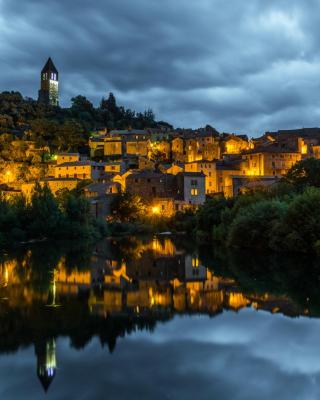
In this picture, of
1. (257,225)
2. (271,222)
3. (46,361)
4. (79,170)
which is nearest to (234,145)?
(79,170)

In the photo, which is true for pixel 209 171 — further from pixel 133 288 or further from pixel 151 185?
pixel 133 288

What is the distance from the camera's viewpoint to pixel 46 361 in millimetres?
10273

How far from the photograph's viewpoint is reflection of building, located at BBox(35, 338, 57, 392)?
933cm

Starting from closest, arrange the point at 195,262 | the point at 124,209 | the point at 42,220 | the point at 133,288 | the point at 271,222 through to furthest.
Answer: the point at 133,288 → the point at 195,262 → the point at 271,222 → the point at 42,220 → the point at 124,209

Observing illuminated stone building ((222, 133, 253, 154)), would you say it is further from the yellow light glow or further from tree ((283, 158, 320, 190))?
tree ((283, 158, 320, 190))

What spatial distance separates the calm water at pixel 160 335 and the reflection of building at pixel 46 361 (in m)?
0.02

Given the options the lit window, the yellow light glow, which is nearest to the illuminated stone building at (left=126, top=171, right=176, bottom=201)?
the yellow light glow

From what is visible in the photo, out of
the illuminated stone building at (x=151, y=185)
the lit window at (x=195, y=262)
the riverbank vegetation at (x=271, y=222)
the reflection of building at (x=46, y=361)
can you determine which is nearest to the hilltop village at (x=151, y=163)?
the illuminated stone building at (x=151, y=185)

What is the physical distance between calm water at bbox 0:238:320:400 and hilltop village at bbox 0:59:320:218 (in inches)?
1517

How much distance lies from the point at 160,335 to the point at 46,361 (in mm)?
3280

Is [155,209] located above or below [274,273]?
above

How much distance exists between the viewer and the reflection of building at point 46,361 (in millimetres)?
9329

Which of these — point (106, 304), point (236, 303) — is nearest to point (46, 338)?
point (106, 304)

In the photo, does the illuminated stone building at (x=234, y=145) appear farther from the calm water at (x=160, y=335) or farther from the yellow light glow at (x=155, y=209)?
the calm water at (x=160, y=335)
